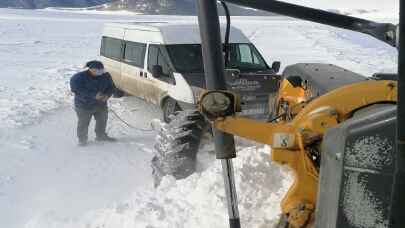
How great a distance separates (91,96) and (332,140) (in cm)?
764

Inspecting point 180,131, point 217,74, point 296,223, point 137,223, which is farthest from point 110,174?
point 217,74

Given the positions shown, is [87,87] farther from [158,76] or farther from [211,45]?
[211,45]

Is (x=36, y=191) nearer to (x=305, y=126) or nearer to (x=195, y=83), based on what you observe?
(x=195, y=83)

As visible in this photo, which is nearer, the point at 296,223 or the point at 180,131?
the point at 296,223

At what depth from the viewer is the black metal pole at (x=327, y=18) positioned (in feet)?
6.31

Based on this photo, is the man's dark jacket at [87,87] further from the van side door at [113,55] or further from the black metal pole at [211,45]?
the black metal pole at [211,45]

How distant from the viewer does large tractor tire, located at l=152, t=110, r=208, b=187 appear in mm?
5285

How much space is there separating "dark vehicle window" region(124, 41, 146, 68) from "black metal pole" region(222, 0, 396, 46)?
7963 millimetres

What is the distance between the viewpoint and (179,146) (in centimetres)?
544

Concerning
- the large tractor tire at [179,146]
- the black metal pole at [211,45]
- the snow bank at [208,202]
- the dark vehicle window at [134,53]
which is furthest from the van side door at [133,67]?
the black metal pole at [211,45]

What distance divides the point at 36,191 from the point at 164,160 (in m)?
1.77

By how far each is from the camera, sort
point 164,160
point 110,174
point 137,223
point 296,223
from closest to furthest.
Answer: point 296,223 → point 137,223 → point 164,160 → point 110,174

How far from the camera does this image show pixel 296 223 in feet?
7.53

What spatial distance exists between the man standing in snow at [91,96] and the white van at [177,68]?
2.82 feet
